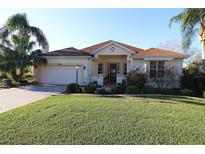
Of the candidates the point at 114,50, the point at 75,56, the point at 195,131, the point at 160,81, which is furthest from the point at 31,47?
the point at 195,131

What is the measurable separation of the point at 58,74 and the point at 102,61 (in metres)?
6.02

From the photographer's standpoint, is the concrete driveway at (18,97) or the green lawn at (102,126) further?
the concrete driveway at (18,97)

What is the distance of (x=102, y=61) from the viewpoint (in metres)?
25.0

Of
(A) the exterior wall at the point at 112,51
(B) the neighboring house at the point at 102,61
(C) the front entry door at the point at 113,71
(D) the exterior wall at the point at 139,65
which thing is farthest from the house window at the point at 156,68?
(C) the front entry door at the point at 113,71

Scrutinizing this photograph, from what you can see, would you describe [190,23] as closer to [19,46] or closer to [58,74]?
[58,74]

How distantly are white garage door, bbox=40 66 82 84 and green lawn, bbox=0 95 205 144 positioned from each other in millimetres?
13585

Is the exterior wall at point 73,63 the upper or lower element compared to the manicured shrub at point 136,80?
upper

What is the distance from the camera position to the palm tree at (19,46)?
20922 millimetres

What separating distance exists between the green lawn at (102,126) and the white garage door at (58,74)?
13.6 m

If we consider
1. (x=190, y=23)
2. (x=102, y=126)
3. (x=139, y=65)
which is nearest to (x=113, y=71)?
(x=139, y=65)

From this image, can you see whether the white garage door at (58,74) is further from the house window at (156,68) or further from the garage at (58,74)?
the house window at (156,68)

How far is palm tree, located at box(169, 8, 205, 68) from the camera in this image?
609 inches

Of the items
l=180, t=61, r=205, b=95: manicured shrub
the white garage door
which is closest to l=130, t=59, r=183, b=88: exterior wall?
l=180, t=61, r=205, b=95: manicured shrub
